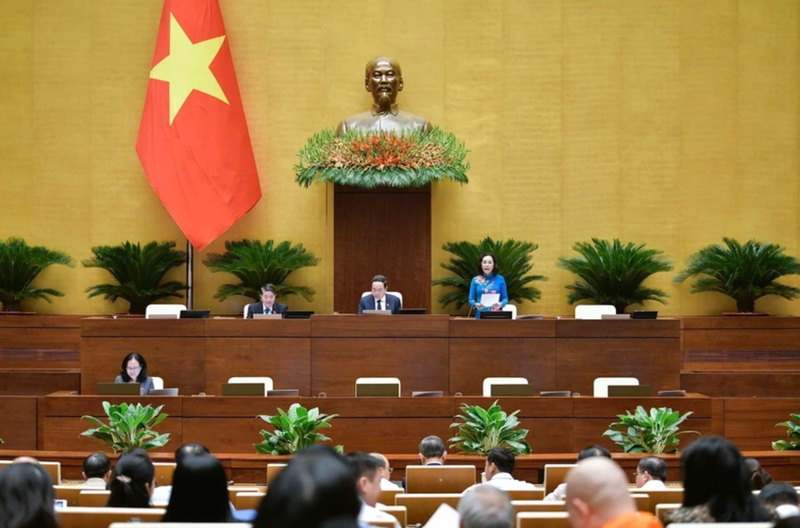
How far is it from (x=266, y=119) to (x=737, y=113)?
578cm

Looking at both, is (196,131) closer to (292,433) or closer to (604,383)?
(292,433)

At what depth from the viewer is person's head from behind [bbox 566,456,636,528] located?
8.72 ft

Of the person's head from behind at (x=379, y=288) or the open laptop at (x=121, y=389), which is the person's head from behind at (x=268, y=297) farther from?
the open laptop at (x=121, y=389)

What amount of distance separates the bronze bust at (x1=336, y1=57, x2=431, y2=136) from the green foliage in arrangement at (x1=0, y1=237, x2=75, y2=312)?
12.3 feet

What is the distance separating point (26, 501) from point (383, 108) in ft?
31.1

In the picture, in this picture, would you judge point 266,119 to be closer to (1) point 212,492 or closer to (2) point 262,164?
(2) point 262,164

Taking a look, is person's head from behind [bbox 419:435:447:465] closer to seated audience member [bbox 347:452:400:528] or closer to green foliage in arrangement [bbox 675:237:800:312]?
seated audience member [bbox 347:452:400:528]

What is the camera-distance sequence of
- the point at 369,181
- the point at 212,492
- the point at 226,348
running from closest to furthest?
the point at 212,492 → the point at 226,348 → the point at 369,181

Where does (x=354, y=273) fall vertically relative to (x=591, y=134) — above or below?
below

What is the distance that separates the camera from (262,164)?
12.6 metres

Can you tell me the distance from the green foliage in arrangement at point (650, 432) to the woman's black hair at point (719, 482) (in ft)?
15.6

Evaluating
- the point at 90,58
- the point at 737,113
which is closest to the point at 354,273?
the point at 90,58

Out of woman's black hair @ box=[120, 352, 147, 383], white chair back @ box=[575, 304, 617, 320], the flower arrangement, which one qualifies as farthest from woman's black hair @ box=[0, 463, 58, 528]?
the flower arrangement

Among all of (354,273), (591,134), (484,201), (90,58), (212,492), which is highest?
(90,58)
